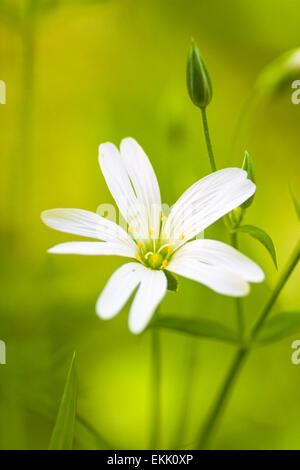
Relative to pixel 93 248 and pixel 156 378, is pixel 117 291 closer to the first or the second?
pixel 93 248

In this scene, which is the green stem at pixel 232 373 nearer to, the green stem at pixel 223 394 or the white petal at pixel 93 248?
the green stem at pixel 223 394

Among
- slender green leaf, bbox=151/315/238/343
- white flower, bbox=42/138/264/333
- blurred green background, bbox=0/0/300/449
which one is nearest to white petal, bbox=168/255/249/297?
white flower, bbox=42/138/264/333

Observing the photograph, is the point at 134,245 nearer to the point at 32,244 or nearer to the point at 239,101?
the point at 32,244

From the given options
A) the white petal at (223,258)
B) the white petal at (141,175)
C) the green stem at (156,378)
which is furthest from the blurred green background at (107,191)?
the white petal at (223,258)

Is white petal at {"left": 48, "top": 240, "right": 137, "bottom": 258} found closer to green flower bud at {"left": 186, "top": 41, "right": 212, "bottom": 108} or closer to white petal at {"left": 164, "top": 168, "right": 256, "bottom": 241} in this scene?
white petal at {"left": 164, "top": 168, "right": 256, "bottom": 241}

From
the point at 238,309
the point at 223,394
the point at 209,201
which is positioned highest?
the point at 209,201

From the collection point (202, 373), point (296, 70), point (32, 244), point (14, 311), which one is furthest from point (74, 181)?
point (296, 70)

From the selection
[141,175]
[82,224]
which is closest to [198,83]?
[141,175]

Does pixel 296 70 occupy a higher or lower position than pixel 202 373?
higher
